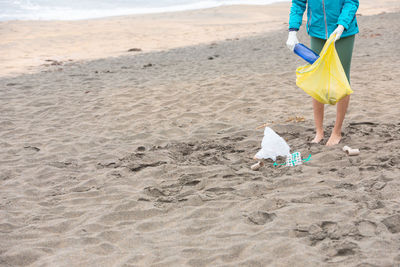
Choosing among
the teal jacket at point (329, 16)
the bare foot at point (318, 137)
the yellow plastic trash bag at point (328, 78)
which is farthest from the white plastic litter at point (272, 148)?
the teal jacket at point (329, 16)

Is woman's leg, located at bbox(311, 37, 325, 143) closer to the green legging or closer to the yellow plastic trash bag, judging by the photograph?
the green legging

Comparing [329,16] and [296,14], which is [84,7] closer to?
[296,14]

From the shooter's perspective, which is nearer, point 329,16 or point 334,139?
point 329,16

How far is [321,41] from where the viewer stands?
11.9 ft

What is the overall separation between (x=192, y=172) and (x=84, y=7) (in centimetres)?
2728

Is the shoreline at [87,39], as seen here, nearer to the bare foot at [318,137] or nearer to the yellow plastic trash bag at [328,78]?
the bare foot at [318,137]

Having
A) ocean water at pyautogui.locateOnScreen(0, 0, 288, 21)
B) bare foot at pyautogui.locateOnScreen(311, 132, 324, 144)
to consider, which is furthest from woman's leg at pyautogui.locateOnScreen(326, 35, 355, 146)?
ocean water at pyautogui.locateOnScreen(0, 0, 288, 21)

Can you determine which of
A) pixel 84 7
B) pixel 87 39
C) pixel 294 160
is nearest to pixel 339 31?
pixel 294 160

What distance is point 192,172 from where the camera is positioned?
11.6ft

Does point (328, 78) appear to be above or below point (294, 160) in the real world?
above

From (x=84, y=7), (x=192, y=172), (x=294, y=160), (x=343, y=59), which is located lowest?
(x=192, y=172)

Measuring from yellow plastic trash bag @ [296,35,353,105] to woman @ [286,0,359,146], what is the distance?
137 millimetres

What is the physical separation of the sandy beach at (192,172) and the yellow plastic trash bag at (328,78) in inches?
20.1

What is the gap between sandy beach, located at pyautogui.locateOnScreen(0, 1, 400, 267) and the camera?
2.40 metres
